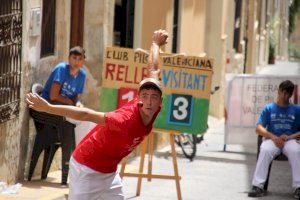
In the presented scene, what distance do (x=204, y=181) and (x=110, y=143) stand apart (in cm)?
645

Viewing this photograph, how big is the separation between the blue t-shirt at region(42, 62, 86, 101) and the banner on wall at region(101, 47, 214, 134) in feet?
2.65

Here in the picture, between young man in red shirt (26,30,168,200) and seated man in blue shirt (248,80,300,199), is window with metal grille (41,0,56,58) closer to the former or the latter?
seated man in blue shirt (248,80,300,199)

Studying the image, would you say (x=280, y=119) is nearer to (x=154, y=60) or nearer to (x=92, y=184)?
(x=154, y=60)

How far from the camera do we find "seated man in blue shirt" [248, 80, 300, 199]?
43.3 feet

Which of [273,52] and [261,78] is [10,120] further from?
[273,52]

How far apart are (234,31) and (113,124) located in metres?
22.4

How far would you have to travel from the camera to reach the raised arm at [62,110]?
728cm

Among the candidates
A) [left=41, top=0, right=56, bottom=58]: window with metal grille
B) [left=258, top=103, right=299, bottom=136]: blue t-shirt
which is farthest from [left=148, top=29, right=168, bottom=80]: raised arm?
[left=258, top=103, right=299, bottom=136]: blue t-shirt

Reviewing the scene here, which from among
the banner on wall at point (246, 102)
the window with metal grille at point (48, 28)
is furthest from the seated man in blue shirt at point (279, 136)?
the banner on wall at point (246, 102)

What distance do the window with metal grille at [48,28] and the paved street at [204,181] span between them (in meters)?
1.56

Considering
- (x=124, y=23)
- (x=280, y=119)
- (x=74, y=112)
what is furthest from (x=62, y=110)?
(x=124, y=23)

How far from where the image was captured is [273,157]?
43.8 feet

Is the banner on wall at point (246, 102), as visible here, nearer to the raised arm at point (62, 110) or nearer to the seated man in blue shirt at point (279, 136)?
the seated man in blue shirt at point (279, 136)

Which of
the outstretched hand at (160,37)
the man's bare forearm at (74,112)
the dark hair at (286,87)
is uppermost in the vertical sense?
the outstretched hand at (160,37)
